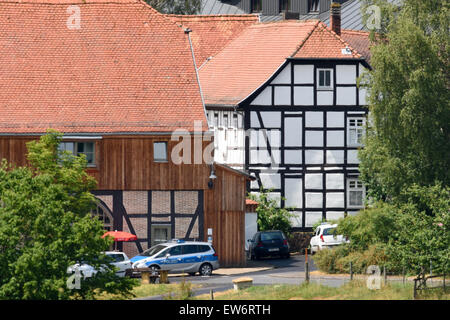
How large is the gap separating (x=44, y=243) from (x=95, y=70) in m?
16.8

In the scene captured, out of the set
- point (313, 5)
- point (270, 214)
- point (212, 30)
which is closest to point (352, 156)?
point (270, 214)

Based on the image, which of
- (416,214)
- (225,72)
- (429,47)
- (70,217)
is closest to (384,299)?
(416,214)

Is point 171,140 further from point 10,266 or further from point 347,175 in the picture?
point 10,266

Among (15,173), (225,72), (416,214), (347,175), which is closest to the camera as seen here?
(15,173)

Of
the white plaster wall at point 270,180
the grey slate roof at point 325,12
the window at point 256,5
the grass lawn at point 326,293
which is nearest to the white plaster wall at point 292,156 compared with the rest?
the white plaster wall at point 270,180

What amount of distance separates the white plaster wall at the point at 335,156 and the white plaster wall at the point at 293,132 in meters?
1.37

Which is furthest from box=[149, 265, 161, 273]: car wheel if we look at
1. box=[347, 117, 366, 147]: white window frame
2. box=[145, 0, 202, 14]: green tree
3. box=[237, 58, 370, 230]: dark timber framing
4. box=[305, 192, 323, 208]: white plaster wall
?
box=[145, 0, 202, 14]: green tree

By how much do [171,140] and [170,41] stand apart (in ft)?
16.1

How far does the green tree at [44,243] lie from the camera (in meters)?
30.5

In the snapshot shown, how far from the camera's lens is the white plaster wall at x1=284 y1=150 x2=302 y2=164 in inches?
2073

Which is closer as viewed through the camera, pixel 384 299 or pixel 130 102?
pixel 384 299

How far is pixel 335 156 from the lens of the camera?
52.8 m

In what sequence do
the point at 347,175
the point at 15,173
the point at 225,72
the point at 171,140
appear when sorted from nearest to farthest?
the point at 15,173 → the point at 171,140 → the point at 347,175 → the point at 225,72

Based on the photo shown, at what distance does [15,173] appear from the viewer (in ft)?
108
